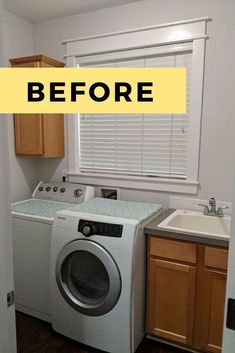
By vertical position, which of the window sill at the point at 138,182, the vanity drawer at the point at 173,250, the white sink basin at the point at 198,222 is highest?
the window sill at the point at 138,182

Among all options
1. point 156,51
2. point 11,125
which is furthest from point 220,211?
point 11,125

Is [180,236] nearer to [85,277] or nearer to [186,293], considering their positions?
[186,293]

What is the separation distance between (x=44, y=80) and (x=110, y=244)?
1311 millimetres

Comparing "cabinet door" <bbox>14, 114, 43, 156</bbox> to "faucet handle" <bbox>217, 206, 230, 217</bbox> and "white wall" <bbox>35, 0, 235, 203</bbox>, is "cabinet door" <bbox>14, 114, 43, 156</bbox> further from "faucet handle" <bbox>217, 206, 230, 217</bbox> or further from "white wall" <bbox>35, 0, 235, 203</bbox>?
"faucet handle" <bbox>217, 206, 230, 217</bbox>

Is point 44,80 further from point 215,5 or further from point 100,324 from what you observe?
point 100,324

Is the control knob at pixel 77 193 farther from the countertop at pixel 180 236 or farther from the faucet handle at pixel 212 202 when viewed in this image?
the faucet handle at pixel 212 202

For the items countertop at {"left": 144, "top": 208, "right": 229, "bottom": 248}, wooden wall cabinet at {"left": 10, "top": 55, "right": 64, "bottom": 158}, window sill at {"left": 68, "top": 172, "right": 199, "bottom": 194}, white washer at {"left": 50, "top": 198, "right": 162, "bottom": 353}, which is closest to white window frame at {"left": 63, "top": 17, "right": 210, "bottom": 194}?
window sill at {"left": 68, "top": 172, "right": 199, "bottom": 194}

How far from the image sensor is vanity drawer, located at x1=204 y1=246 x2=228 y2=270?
173 cm

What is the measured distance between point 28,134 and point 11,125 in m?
0.21

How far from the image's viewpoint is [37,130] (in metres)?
2.57

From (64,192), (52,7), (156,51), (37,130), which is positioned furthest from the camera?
(64,192)

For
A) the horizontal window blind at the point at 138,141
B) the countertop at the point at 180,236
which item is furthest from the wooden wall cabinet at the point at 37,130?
the countertop at the point at 180,236

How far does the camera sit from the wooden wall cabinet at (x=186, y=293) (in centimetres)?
178

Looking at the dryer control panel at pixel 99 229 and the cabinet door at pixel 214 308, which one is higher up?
the dryer control panel at pixel 99 229
